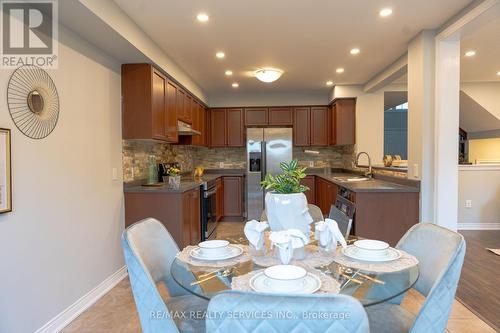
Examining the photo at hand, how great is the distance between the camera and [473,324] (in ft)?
7.31

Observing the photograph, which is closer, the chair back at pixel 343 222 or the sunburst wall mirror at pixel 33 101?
the sunburst wall mirror at pixel 33 101

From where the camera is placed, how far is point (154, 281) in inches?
60.1

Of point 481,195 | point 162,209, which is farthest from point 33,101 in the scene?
point 481,195

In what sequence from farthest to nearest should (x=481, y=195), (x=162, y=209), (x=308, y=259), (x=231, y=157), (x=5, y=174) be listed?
(x=231, y=157) < (x=481, y=195) < (x=162, y=209) < (x=5, y=174) < (x=308, y=259)

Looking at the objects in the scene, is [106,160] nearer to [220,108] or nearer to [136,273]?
[136,273]

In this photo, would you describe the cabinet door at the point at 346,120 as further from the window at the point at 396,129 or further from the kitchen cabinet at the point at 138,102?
the window at the point at 396,129

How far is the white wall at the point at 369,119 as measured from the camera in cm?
540

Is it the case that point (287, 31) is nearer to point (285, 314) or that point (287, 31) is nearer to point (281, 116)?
A: point (285, 314)

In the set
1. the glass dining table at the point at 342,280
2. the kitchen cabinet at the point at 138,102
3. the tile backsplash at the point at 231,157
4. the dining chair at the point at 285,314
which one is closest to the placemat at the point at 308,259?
the glass dining table at the point at 342,280

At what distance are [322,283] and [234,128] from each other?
5.19m

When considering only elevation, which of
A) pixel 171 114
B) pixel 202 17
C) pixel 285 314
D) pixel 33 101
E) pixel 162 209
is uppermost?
pixel 202 17

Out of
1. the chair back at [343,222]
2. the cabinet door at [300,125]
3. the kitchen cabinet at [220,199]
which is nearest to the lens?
the chair back at [343,222]

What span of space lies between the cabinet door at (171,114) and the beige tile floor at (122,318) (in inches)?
73.1

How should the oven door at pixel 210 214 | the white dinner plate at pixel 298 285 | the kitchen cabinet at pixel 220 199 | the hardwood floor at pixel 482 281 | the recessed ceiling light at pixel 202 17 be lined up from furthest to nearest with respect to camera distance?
the kitchen cabinet at pixel 220 199 → the oven door at pixel 210 214 → the recessed ceiling light at pixel 202 17 → the hardwood floor at pixel 482 281 → the white dinner plate at pixel 298 285
